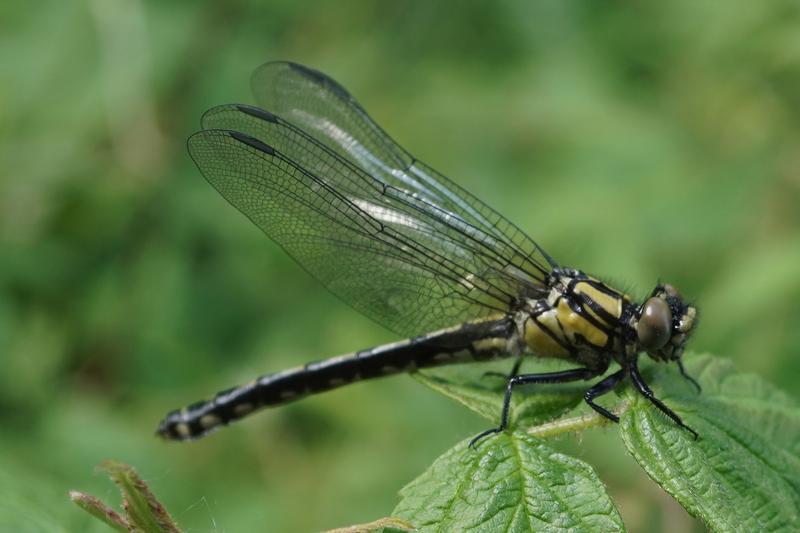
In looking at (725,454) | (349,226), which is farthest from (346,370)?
(725,454)

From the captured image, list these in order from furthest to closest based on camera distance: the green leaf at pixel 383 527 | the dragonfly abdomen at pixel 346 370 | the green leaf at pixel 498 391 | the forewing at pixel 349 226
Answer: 1. the dragonfly abdomen at pixel 346 370
2. the forewing at pixel 349 226
3. the green leaf at pixel 498 391
4. the green leaf at pixel 383 527

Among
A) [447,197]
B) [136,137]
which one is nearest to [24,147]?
[136,137]

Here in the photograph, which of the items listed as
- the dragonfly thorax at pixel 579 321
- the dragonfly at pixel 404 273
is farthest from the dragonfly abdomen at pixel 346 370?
the dragonfly thorax at pixel 579 321

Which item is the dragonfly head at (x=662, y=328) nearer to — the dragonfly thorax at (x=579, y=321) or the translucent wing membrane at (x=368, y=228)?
the dragonfly thorax at (x=579, y=321)

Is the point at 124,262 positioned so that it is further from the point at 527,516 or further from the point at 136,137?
the point at 527,516

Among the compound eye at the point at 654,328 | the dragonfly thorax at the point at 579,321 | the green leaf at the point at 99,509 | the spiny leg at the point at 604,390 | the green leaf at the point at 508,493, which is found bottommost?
the green leaf at the point at 99,509

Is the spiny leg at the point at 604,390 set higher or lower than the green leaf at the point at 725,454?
higher
